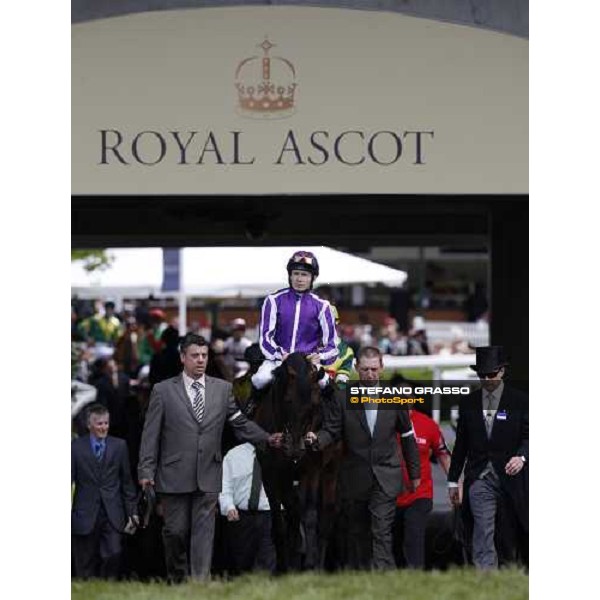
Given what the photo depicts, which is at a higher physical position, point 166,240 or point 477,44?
point 477,44

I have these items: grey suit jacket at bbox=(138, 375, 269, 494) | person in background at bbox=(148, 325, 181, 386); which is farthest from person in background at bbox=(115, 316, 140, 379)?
grey suit jacket at bbox=(138, 375, 269, 494)

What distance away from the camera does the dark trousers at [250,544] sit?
1084cm

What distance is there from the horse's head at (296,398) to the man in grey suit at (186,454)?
1.22 ft

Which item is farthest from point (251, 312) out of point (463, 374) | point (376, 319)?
point (463, 374)

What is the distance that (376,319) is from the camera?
119 ft

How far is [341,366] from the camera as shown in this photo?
430 inches

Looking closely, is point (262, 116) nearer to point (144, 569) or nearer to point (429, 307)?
point (144, 569)

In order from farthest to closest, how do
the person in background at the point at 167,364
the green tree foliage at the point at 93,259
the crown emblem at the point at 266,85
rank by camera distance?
the green tree foliage at the point at 93,259 < the person in background at the point at 167,364 < the crown emblem at the point at 266,85

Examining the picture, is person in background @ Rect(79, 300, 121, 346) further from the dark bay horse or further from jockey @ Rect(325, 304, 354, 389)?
jockey @ Rect(325, 304, 354, 389)

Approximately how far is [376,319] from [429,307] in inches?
69.8

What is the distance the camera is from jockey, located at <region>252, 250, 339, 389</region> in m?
10.8

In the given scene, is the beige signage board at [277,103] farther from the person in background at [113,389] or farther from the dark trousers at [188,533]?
the person in background at [113,389]

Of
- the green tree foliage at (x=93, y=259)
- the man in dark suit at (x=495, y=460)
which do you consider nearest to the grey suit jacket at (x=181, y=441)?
the man in dark suit at (x=495, y=460)

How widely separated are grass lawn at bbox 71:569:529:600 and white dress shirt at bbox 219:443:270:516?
0.97 metres
